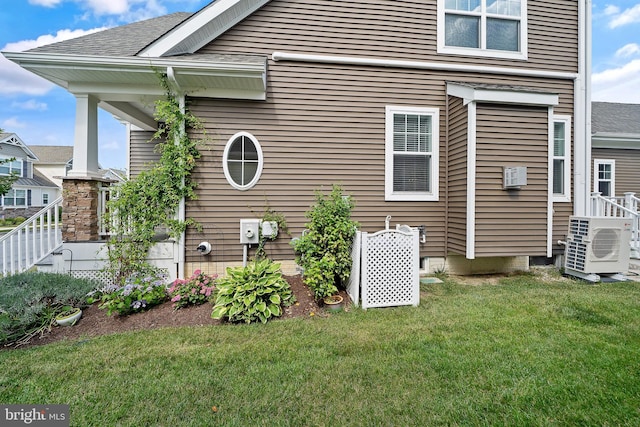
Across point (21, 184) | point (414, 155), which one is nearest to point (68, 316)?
point (414, 155)

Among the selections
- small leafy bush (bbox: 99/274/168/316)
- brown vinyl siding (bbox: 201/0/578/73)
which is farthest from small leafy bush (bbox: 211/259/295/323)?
brown vinyl siding (bbox: 201/0/578/73)

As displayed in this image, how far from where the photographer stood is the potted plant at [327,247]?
3.89 m

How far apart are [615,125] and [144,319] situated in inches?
521

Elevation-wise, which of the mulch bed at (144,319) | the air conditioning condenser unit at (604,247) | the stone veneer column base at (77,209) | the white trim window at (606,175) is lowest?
the mulch bed at (144,319)

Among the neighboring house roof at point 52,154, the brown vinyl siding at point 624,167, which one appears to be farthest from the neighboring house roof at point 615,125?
the neighboring house roof at point 52,154

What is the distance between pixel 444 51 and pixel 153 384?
6732mm

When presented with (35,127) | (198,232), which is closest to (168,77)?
(198,232)

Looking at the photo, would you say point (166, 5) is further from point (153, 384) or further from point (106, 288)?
point (153, 384)

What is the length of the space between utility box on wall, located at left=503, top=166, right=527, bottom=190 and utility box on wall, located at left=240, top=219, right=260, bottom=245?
4.37 m

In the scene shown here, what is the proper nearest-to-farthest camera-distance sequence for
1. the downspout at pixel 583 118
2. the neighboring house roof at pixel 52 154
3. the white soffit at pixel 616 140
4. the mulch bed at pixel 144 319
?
the mulch bed at pixel 144 319
the downspout at pixel 583 118
the white soffit at pixel 616 140
the neighboring house roof at pixel 52 154

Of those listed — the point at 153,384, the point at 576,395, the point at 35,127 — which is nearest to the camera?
the point at 576,395

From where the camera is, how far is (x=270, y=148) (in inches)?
203

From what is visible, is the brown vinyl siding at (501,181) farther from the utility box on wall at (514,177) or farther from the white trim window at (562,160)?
the white trim window at (562,160)

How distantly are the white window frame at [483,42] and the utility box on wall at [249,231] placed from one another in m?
4.86
